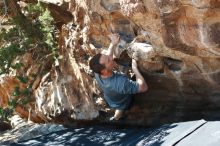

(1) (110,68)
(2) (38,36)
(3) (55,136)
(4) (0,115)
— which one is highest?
(2) (38,36)

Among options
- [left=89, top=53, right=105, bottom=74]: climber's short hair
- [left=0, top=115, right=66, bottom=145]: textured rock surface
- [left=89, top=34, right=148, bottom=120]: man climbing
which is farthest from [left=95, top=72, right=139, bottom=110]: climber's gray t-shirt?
[left=0, top=115, right=66, bottom=145]: textured rock surface

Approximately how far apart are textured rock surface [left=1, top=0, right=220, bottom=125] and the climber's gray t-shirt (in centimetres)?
27

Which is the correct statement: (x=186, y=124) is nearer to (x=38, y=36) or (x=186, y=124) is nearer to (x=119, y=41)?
(x=119, y=41)

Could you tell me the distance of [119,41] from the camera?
523 cm

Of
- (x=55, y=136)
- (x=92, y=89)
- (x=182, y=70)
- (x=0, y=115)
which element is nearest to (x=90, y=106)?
(x=92, y=89)

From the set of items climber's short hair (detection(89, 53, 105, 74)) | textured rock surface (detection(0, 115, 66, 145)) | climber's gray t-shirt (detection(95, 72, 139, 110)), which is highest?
climber's short hair (detection(89, 53, 105, 74))

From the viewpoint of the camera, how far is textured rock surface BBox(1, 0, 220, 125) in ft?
14.5

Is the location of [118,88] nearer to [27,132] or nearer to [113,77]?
[113,77]

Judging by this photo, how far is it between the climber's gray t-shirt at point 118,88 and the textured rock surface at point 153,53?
0.89 feet

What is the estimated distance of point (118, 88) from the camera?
5.23m

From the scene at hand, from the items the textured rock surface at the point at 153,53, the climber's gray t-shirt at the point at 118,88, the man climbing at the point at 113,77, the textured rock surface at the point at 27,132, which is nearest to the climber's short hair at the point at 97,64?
the man climbing at the point at 113,77

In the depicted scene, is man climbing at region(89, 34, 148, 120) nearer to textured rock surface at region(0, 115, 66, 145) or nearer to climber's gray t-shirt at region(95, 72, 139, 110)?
climber's gray t-shirt at region(95, 72, 139, 110)

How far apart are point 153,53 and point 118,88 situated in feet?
2.03

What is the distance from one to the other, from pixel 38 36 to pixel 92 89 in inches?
51.1
